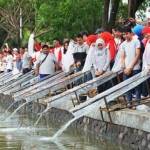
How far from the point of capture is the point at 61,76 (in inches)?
752

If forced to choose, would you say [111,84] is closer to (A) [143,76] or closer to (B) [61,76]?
(A) [143,76]

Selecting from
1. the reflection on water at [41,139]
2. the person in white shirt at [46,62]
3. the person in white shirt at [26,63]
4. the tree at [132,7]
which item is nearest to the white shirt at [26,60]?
the person in white shirt at [26,63]

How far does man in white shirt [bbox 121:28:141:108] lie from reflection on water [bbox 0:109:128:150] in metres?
1.33

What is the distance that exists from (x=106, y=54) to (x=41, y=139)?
310cm

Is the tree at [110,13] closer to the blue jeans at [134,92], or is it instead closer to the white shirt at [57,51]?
the white shirt at [57,51]

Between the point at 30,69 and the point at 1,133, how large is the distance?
1096 cm

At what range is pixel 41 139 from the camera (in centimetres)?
1336

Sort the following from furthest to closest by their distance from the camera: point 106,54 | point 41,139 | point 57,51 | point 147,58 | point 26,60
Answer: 1. point 26,60
2. point 57,51
3. point 106,54
4. point 41,139
5. point 147,58

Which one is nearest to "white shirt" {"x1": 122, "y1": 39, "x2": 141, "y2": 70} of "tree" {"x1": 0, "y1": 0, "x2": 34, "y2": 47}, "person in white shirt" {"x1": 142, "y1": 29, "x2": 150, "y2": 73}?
"person in white shirt" {"x1": 142, "y1": 29, "x2": 150, "y2": 73}

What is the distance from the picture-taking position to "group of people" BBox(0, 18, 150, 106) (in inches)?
547

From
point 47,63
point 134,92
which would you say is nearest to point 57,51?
point 47,63

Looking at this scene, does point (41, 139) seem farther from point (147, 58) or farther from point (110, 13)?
point (110, 13)

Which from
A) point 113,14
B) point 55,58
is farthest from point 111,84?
point 113,14

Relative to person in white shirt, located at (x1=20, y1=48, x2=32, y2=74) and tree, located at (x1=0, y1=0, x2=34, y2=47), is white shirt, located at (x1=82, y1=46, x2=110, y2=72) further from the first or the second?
tree, located at (x1=0, y1=0, x2=34, y2=47)
